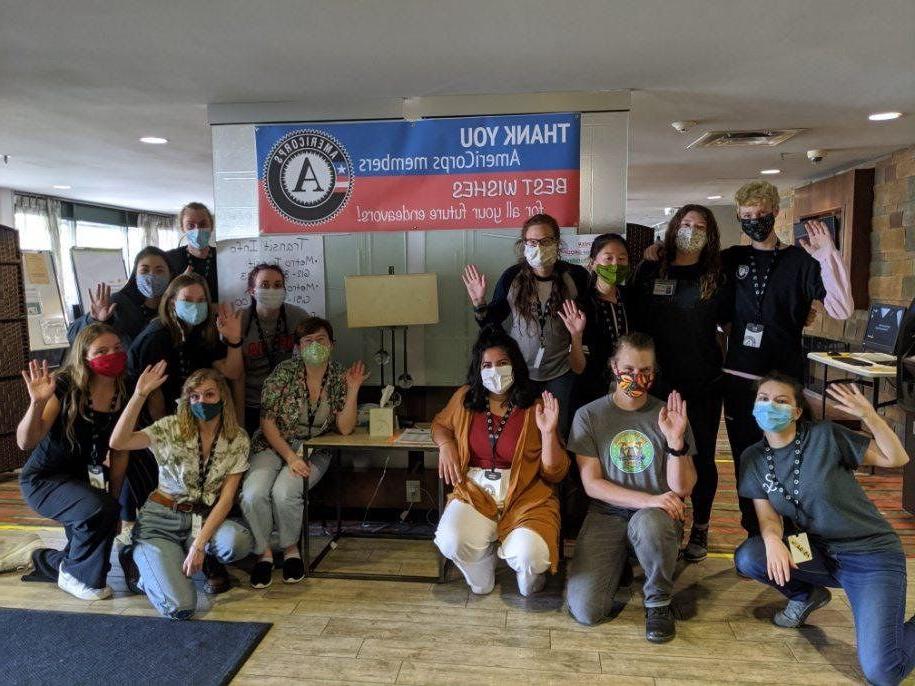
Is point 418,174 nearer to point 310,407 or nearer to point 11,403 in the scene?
point 310,407

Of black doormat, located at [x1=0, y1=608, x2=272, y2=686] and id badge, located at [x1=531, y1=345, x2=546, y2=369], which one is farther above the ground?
id badge, located at [x1=531, y1=345, x2=546, y2=369]

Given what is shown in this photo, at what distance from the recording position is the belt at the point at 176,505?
282cm

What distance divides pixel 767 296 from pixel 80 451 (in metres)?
3.10

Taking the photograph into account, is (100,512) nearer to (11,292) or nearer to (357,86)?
(357,86)

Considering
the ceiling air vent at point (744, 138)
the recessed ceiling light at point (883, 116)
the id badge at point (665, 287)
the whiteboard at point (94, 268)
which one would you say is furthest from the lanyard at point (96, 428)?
the whiteboard at point (94, 268)

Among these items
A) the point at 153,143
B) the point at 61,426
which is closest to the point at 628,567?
the point at 61,426

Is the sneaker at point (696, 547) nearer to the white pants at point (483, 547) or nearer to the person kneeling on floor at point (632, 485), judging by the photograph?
the person kneeling on floor at point (632, 485)

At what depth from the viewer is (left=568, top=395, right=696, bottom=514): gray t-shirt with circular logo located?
8.71 feet

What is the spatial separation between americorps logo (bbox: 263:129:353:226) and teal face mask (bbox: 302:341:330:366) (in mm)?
885

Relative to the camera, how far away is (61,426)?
112 inches

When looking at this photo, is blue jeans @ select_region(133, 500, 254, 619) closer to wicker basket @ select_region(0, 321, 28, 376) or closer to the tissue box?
the tissue box

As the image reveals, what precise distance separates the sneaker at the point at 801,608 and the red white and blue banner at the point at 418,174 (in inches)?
79.7

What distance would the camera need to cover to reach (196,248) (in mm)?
3613

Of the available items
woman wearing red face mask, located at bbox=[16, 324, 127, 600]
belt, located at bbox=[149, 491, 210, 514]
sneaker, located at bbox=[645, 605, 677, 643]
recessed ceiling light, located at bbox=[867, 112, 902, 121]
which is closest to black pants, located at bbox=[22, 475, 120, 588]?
woman wearing red face mask, located at bbox=[16, 324, 127, 600]
